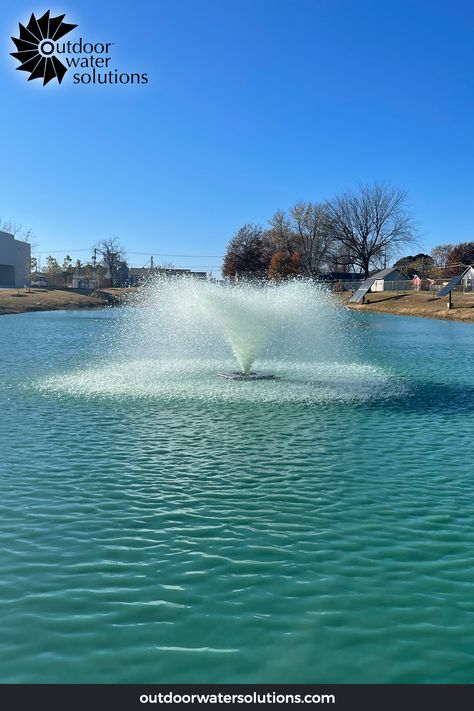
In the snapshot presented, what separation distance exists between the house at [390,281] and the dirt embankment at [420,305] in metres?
9.93

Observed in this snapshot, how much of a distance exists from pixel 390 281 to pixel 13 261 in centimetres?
6533

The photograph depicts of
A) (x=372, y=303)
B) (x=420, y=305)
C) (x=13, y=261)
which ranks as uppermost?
(x=13, y=261)

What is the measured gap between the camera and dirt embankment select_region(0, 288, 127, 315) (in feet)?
239

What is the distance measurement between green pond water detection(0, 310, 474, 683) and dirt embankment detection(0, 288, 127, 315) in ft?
188

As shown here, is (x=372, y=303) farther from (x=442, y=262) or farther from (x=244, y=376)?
(x=442, y=262)

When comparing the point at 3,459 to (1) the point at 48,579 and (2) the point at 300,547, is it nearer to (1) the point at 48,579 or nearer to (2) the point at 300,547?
(1) the point at 48,579

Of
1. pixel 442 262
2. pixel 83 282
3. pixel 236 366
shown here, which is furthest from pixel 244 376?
pixel 442 262

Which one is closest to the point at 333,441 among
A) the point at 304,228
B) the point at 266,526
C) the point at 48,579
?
the point at 266,526

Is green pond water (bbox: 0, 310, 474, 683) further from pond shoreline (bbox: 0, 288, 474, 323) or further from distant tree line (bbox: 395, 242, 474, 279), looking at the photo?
distant tree line (bbox: 395, 242, 474, 279)

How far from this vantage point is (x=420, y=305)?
7750 centimetres

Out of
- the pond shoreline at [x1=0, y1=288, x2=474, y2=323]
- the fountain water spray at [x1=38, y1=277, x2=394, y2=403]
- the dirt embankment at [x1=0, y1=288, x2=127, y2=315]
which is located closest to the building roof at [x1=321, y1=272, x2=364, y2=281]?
the pond shoreline at [x1=0, y1=288, x2=474, y2=323]
